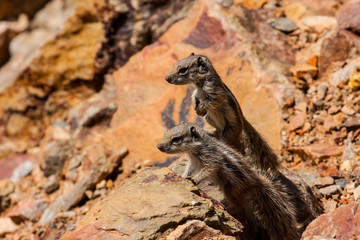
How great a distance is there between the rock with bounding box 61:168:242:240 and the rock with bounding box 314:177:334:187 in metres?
2.08

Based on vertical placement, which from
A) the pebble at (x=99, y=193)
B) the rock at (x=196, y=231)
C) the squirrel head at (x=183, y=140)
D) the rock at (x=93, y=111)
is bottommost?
the pebble at (x=99, y=193)

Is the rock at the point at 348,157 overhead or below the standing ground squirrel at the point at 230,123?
below

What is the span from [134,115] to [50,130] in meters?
3.46

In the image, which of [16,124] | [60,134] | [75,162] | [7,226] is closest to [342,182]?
[75,162]

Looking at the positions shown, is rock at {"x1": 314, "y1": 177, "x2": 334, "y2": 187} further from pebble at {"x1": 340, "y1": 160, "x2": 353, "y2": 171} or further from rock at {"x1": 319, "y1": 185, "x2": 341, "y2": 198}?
pebble at {"x1": 340, "y1": 160, "x2": 353, "y2": 171}

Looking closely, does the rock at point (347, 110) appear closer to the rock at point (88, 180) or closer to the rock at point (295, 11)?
the rock at point (295, 11)

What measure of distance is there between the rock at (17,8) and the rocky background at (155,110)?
22.6ft

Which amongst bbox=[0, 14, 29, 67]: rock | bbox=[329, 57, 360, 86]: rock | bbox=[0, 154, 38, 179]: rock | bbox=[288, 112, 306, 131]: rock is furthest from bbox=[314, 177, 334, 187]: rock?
bbox=[0, 14, 29, 67]: rock

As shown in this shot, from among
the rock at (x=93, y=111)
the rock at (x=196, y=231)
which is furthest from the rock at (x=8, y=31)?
the rock at (x=196, y=231)

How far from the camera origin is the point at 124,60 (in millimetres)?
10836

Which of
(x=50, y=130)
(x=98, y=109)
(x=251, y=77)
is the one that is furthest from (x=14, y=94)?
(x=251, y=77)

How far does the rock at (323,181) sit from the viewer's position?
6.52 m

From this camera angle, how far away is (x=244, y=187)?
5.68 m

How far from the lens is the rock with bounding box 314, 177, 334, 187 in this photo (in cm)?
652
